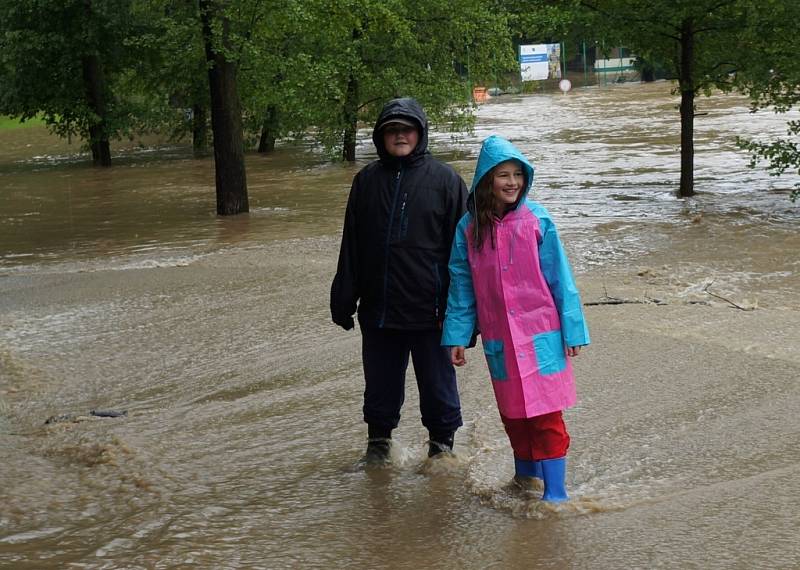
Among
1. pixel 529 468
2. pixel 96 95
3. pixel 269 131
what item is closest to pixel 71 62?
pixel 96 95

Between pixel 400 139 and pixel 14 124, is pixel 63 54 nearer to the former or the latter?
pixel 14 124

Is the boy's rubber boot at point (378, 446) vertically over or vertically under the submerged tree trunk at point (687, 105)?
under

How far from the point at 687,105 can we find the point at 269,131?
16.6 meters

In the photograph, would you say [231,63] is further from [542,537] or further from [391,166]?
[542,537]

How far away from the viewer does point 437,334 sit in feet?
18.0

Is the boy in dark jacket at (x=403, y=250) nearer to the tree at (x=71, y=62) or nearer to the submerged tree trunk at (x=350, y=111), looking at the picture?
the submerged tree trunk at (x=350, y=111)

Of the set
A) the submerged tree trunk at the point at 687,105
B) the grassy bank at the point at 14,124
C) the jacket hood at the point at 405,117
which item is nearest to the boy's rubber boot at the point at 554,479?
the jacket hood at the point at 405,117

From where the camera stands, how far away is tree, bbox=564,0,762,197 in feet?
56.4

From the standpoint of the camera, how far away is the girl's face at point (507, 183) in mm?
4949

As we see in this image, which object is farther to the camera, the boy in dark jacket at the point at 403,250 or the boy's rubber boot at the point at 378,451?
the boy's rubber boot at the point at 378,451

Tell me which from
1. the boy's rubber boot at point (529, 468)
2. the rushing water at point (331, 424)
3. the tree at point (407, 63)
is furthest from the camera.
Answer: the tree at point (407, 63)

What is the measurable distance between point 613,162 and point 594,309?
16.0 metres

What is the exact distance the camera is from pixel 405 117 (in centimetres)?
529

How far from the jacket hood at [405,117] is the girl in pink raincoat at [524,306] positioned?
0.44 meters
